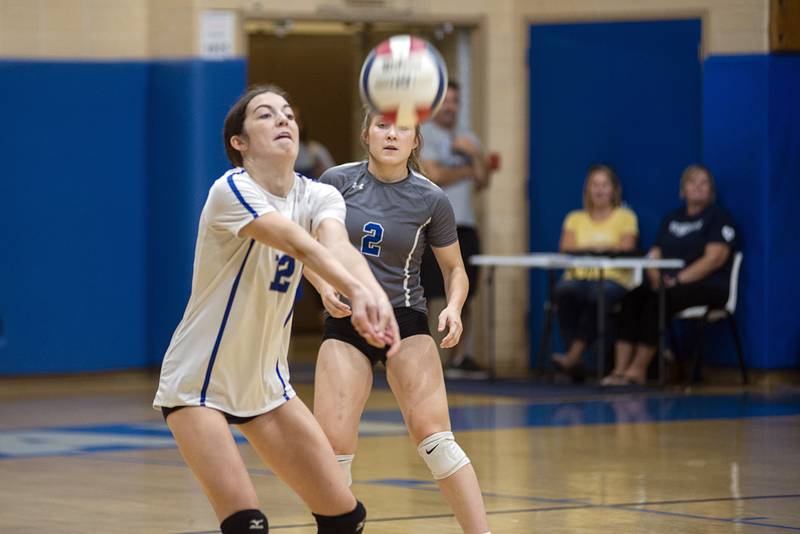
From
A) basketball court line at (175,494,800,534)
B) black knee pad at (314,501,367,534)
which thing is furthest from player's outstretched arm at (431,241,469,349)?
basketball court line at (175,494,800,534)

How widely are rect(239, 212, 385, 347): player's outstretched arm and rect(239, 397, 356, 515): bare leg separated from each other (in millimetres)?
498

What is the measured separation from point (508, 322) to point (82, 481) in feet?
20.6

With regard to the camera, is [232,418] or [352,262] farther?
[232,418]

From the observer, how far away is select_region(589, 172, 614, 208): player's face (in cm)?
1268

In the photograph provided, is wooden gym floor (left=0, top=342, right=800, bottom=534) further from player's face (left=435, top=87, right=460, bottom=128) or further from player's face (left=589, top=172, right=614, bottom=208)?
player's face (left=435, top=87, right=460, bottom=128)

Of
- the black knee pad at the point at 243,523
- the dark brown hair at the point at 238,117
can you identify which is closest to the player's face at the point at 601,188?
the dark brown hair at the point at 238,117

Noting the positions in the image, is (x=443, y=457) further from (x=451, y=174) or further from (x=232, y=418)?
(x=451, y=174)

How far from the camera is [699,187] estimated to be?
1230 centimetres

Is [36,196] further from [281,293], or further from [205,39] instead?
[281,293]

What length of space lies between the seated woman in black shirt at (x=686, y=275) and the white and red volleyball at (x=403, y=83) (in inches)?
285

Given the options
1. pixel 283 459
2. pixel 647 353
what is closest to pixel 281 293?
pixel 283 459

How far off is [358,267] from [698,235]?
8.08 meters

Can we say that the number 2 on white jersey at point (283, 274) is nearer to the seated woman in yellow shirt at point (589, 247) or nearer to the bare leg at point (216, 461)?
the bare leg at point (216, 461)

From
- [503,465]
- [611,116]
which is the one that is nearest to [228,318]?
[503,465]
